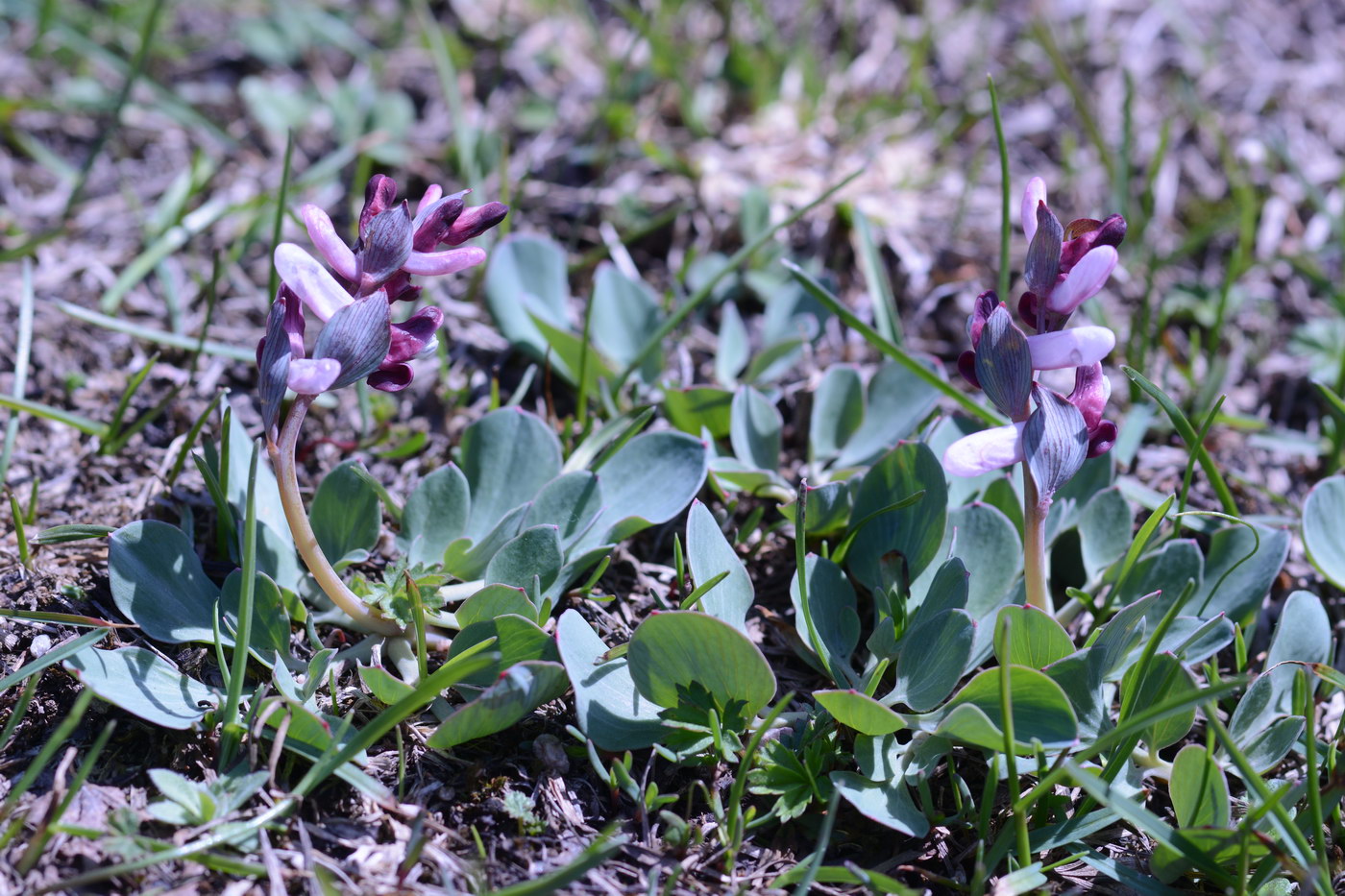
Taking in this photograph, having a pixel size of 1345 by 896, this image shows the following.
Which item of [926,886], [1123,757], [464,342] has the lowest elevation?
[926,886]

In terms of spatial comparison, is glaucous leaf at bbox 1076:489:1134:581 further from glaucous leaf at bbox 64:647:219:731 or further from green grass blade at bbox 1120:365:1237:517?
glaucous leaf at bbox 64:647:219:731

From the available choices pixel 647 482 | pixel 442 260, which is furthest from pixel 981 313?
pixel 442 260

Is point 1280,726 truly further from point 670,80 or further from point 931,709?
point 670,80

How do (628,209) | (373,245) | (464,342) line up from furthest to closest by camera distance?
(628,209) < (464,342) < (373,245)

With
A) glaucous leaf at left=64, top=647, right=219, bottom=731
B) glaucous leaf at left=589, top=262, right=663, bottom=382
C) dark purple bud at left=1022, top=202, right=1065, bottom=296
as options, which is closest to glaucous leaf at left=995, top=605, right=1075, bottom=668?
dark purple bud at left=1022, top=202, right=1065, bottom=296

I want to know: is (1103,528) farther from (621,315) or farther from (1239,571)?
(621,315)

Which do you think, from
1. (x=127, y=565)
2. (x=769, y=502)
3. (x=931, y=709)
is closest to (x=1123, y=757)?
(x=931, y=709)

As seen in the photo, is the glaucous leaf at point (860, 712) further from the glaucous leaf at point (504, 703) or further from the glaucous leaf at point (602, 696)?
the glaucous leaf at point (504, 703)
